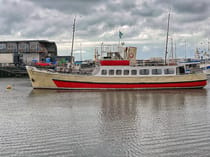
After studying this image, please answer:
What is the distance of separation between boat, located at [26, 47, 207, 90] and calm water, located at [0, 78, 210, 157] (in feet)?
33.2

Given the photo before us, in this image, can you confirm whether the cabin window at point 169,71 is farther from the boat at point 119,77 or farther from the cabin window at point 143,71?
the cabin window at point 143,71

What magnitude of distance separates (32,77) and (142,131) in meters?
24.3

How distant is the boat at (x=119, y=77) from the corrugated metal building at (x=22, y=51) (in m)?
55.3

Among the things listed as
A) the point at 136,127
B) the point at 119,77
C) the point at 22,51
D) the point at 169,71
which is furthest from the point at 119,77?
the point at 22,51

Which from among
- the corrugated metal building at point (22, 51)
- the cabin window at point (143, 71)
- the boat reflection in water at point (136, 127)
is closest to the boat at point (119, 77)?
the cabin window at point (143, 71)

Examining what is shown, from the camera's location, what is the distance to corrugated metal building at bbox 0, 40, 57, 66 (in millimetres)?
90312

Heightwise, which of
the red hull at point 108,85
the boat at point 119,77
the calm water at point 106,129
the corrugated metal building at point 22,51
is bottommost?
the calm water at point 106,129

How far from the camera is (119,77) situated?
36.8 meters

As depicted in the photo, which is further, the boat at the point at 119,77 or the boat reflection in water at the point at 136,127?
the boat at the point at 119,77

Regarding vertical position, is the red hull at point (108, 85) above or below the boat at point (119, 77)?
below

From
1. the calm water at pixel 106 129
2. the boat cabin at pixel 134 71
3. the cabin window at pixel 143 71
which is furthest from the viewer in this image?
the cabin window at pixel 143 71

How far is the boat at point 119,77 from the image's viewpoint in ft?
121

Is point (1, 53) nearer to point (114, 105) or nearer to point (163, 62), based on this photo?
point (163, 62)

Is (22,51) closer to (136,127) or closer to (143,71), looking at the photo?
(143,71)
